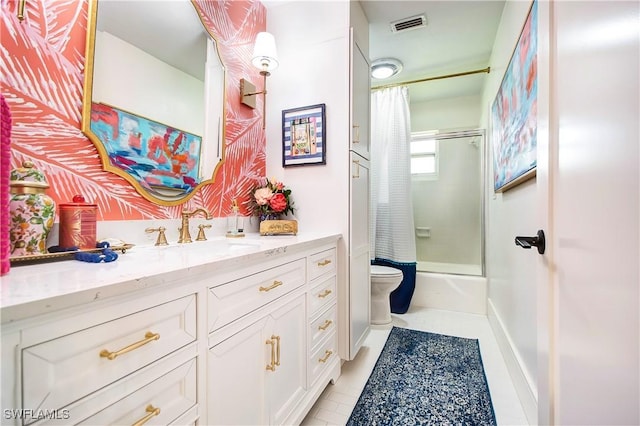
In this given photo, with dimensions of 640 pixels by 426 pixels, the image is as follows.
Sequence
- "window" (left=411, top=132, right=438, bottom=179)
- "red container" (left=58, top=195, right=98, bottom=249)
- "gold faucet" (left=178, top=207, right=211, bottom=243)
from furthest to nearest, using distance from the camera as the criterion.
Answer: "window" (left=411, top=132, right=438, bottom=179)
"gold faucet" (left=178, top=207, right=211, bottom=243)
"red container" (left=58, top=195, right=98, bottom=249)

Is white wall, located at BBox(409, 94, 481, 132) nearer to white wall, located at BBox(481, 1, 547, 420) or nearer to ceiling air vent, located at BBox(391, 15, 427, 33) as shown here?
white wall, located at BBox(481, 1, 547, 420)

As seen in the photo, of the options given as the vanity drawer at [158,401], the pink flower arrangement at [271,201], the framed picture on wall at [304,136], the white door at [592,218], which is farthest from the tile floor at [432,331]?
the framed picture on wall at [304,136]

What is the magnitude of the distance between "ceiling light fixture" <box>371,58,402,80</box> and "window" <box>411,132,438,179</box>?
941 millimetres

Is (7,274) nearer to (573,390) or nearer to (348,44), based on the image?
(573,390)

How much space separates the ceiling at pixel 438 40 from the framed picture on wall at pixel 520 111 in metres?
0.64

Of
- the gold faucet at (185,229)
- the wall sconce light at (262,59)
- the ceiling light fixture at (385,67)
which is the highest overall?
the ceiling light fixture at (385,67)

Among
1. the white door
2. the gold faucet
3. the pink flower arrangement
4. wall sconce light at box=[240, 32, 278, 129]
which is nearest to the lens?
Answer: the white door

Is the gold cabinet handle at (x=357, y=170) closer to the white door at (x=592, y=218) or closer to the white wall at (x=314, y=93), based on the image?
the white wall at (x=314, y=93)

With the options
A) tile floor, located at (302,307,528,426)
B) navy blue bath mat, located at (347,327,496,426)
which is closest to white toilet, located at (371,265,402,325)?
tile floor, located at (302,307,528,426)

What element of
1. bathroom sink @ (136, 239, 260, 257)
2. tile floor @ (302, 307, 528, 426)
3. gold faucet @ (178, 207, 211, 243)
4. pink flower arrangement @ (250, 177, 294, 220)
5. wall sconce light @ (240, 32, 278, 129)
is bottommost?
tile floor @ (302, 307, 528, 426)

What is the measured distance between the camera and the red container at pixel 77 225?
36.5 inches

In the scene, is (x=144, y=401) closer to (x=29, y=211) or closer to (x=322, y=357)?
(x=29, y=211)

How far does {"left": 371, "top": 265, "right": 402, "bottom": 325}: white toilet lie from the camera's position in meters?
2.58

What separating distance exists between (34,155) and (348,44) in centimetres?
173
